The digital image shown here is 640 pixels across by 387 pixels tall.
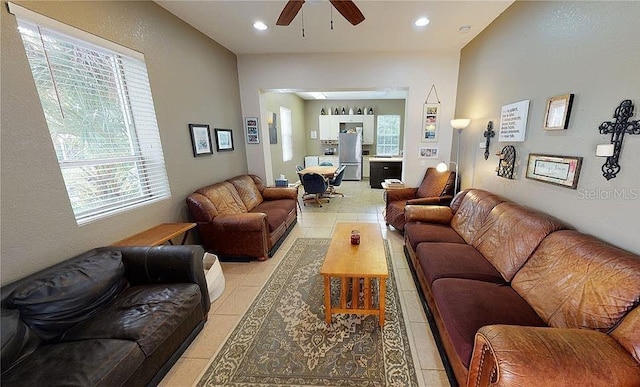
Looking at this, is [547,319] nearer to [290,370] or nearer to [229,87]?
[290,370]

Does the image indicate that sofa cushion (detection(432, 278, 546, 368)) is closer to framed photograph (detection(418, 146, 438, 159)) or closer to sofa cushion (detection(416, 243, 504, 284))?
sofa cushion (detection(416, 243, 504, 284))

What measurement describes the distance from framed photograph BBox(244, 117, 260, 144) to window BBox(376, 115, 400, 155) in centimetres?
498

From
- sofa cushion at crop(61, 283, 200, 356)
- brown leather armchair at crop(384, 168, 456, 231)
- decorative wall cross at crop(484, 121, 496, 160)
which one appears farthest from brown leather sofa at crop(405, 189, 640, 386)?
sofa cushion at crop(61, 283, 200, 356)

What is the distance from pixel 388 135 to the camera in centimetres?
810

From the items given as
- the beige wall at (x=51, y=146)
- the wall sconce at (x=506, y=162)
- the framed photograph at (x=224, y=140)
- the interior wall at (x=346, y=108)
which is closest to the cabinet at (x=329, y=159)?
the interior wall at (x=346, y=108)

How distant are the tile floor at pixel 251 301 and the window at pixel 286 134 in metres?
3.03

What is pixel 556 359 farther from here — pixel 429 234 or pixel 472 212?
pixel 472 212

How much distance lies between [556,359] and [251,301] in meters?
2.07

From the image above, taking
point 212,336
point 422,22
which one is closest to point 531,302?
point 212,336

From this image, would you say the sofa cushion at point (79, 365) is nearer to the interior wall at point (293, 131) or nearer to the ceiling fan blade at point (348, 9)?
the ceiling fan blade at point (348, 9)

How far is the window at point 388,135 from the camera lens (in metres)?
7.98

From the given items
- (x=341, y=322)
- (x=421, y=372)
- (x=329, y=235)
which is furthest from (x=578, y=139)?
(x=329, y=235)

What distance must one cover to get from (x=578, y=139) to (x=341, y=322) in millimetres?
2186

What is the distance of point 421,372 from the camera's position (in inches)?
60.6
